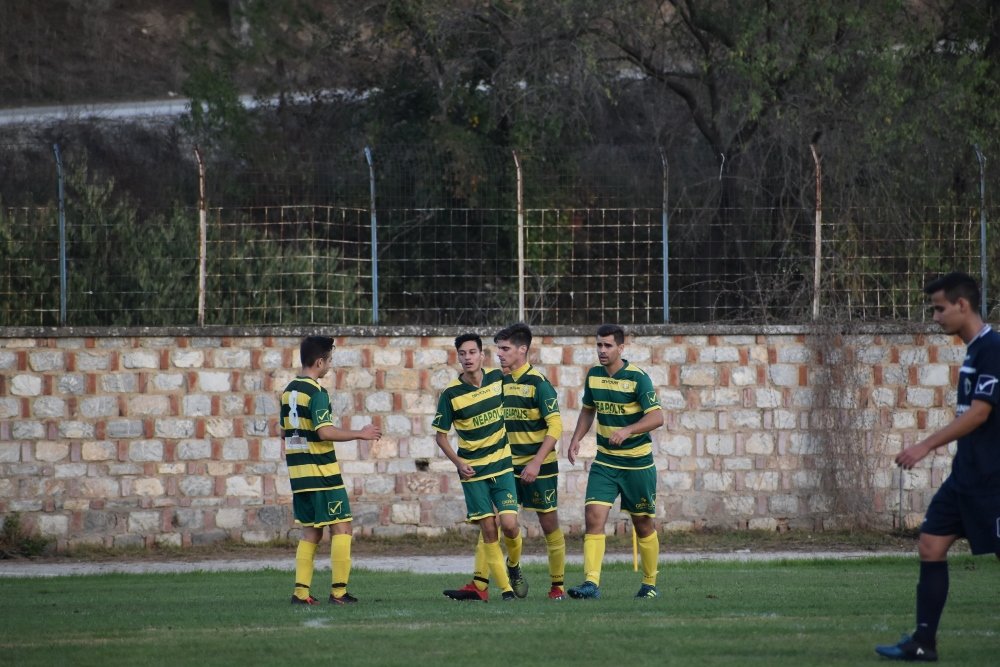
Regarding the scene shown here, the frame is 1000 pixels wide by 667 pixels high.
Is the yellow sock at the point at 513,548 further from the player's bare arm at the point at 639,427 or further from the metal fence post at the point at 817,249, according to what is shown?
the metal fence post at the point at 817,249

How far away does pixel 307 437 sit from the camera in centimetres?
1041

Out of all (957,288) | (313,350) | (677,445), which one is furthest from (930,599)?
(677,445)

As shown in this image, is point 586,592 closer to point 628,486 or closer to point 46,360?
point 628,486

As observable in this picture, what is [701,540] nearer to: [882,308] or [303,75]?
[882,308]

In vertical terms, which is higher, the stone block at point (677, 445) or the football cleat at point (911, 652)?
the stone block at point (677, 445)

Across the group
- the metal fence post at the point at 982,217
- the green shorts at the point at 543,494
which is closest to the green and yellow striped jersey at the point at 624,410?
the green shorts at the point at 543,494

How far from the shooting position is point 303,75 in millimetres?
28031

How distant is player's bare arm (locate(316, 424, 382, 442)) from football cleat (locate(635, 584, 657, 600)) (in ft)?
7.83

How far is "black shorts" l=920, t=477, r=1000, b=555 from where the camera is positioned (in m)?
7.31

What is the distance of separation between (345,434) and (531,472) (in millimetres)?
Answer: 1523

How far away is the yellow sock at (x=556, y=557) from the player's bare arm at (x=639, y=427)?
2.94ft

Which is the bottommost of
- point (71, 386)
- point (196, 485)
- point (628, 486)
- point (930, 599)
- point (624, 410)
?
point (196, 485)

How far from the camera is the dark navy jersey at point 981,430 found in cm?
732

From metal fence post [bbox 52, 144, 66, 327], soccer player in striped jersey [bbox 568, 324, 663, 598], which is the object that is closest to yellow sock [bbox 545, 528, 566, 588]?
soccer player in striped jersey [bbox 568, 324, 663, 598]
